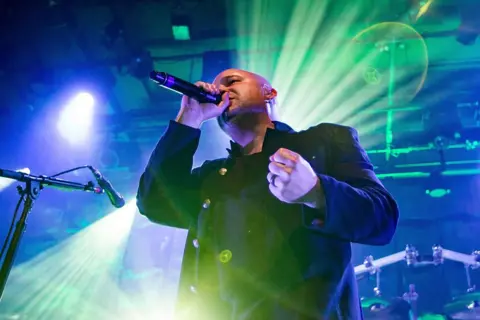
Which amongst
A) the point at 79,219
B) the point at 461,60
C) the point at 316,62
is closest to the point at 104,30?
the point at 316,62

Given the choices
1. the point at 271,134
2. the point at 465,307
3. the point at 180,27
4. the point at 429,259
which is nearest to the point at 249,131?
the point at 271,134

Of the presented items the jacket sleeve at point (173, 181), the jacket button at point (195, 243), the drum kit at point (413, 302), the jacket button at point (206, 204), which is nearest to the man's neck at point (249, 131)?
the jacket sleeve at point (173, 181)

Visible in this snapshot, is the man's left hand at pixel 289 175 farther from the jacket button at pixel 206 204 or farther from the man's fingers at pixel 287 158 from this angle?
the jacket button at pixel 206 204

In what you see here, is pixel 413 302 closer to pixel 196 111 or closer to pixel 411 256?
pixel 411 256

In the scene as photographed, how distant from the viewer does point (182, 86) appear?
166 centimetres

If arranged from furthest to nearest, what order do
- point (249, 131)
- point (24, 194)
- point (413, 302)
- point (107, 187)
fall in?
point (413, 302), point (107, 187), point (24, 194), point (249, 131)

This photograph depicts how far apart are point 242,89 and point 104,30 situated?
4.03 m

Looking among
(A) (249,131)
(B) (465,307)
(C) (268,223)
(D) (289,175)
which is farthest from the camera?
(B) (465,307)

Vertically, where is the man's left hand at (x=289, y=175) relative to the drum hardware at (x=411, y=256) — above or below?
below

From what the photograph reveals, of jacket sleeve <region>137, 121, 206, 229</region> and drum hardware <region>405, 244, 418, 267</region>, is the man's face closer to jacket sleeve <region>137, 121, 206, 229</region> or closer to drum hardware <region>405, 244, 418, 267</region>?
jacket sleeve <region>137, 121, 206, 229</region>

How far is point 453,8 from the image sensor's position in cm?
495

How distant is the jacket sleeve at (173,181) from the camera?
5.37 ft

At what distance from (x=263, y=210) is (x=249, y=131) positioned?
0.49m

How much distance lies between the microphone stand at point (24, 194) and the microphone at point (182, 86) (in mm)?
1437
